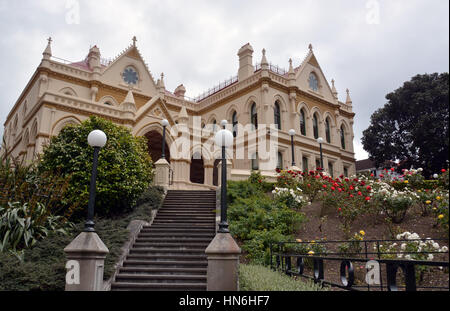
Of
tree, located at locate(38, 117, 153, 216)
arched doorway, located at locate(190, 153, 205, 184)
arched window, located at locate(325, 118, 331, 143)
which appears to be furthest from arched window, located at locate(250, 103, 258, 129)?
tree, located at locate(38, 117, 153, 216)

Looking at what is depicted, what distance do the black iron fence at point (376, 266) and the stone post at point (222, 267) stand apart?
4.71 feet

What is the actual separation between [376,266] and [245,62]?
25530 millimetres

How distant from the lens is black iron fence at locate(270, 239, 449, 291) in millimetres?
4542

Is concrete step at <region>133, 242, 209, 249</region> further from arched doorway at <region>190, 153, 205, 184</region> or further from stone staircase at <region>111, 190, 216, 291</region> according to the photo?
arched doorway at <region>190, 153, 205, 184</region>

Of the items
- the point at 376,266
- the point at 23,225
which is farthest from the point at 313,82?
the point at 376,266

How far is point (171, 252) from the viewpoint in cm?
1024

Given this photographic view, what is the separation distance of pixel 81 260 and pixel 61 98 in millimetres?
15531

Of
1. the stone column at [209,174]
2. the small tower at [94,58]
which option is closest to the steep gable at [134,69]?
the small tower at [94,58]

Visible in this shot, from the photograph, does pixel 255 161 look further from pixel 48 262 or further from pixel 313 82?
pixel 48 262

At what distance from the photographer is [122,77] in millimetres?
27922

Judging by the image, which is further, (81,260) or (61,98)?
(61,98)

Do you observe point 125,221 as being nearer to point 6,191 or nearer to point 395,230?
point 6,191

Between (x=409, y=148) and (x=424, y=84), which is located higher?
(x=424, y=84)

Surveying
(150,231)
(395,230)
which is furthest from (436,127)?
(150,231)
